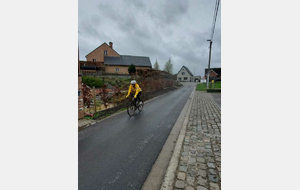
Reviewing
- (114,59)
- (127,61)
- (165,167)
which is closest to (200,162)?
(165,167)

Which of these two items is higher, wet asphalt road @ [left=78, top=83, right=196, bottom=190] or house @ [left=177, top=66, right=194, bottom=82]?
house @ [left=177, top=66, right=194, bottom=82]

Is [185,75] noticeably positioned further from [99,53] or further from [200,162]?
[200,162]

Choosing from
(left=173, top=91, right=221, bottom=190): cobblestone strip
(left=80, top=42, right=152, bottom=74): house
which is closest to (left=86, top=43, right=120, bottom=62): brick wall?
(left=80, top=42, right=152, bottom=74): house

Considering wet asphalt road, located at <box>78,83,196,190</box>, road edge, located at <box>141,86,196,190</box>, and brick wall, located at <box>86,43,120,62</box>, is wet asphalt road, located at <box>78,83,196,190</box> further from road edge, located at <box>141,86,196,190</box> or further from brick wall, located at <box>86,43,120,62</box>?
brick wall, located at <box>86,43,120,62</box>

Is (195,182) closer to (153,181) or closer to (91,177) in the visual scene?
(153,181)

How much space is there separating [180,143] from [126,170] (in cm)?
142

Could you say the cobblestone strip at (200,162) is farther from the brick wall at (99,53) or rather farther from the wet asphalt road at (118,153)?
the brick wall at (99,53)

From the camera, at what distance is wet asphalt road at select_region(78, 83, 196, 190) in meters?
2.07

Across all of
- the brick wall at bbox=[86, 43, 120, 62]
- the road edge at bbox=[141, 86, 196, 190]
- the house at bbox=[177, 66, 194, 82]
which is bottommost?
the road edge at bbox=[141, 86, 196, 190]

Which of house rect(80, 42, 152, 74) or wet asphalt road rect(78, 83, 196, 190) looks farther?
house rect(80, 42, 152, 74)

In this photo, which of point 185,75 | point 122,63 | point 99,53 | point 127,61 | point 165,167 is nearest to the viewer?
point 165,167

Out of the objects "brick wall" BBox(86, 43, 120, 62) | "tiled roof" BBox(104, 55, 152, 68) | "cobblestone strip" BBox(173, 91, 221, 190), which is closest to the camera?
"cobblestone strip" BBox(173, 91, 221, 190)

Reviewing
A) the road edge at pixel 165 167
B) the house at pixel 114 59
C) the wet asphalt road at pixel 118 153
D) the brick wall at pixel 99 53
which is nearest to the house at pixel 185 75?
the house at pixel 114 59

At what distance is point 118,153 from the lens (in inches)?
110
